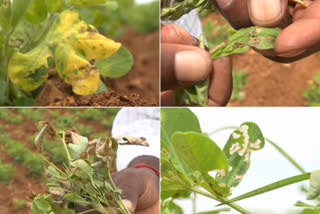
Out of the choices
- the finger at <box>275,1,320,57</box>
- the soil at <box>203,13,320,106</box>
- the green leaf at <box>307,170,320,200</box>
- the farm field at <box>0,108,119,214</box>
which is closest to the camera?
the green leaf at <box>307,170,320,200</box>

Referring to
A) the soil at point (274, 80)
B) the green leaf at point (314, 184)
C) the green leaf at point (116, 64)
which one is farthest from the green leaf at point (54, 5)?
the soil at point (274, 80)

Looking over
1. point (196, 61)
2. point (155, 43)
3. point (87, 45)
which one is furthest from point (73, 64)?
point (155, 43)

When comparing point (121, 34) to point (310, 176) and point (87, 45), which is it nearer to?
point (87, 45)

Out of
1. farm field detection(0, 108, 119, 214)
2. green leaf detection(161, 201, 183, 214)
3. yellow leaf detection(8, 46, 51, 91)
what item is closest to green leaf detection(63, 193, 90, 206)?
green leaf detection(161, 201, 183, 214)

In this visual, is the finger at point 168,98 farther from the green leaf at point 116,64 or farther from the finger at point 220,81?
the green leaf at point 116,64

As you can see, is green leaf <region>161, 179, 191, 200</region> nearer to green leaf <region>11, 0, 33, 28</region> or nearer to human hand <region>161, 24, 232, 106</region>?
human hand <region>161, 24, 232, 106</region>

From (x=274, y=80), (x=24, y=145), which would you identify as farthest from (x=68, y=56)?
(x=274, y=80)
